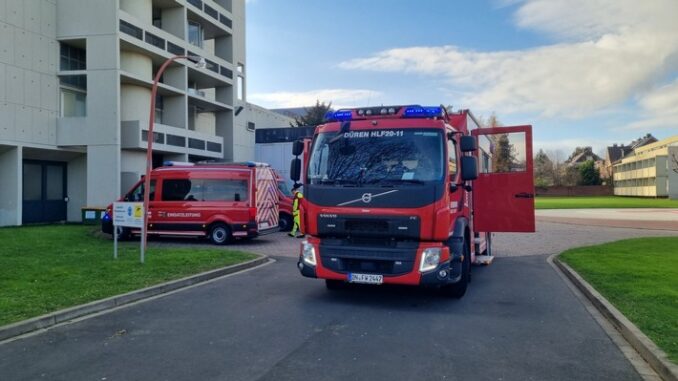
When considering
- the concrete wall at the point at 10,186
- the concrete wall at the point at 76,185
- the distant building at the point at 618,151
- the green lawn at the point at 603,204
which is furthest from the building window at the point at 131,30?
the distant building at the point at 618,151

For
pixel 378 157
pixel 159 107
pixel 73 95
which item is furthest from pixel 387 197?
pixel 159 107

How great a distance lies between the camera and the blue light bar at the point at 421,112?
7797mm

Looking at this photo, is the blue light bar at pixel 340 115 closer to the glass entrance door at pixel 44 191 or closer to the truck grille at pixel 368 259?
the truck grille at pixel 368 259

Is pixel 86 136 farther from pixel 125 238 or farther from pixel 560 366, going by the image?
pixel 560 366

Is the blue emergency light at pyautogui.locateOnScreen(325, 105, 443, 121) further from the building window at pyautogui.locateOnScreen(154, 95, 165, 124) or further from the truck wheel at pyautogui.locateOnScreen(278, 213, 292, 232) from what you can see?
the building window at pyautogui.locateOnScreen(154, 95, 165, 124)

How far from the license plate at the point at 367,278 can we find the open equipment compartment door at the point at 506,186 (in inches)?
135

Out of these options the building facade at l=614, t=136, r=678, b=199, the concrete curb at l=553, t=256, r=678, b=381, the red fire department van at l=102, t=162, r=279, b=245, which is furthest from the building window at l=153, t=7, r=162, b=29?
the building facade at l=614, t=136, r=678, b=199

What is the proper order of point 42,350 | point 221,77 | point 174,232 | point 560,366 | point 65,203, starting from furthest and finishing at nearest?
1. point 221,77
2. point 65,203
3. point 174,232
4. point 42,350
5. point 560,366

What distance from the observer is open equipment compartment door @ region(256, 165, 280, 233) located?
655 inches

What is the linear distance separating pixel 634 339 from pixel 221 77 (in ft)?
95.2

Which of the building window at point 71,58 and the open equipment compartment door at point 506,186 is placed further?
the building window at point 71,58


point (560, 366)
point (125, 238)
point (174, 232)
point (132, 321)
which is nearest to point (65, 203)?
point (125, 238)

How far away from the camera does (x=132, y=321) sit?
272 inches

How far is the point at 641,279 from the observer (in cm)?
938
